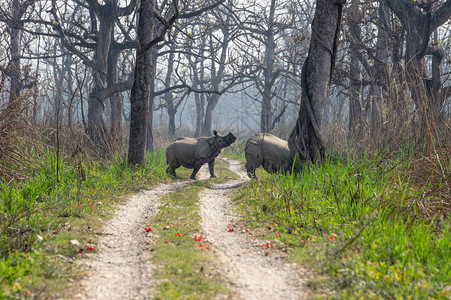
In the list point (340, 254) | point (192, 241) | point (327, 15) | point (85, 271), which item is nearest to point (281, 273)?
point (340, 254)

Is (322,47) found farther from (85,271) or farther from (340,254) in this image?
(85,271)

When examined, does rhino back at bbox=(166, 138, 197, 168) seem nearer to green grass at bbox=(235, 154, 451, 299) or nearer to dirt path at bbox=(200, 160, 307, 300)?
green grass at bbox=(235, 154, 451, 299)

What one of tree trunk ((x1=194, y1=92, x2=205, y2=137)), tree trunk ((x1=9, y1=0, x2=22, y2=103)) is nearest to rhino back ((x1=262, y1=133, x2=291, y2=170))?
tree trunk ((x1=9, y1=0, x2=22, y2=103))

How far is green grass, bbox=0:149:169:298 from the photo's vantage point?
3.89 m

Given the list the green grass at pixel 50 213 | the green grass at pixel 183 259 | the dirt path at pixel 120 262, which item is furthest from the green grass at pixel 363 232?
the green grass at pixel 50 213

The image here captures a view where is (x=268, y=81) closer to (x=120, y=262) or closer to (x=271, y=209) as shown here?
(x=271, y=209)

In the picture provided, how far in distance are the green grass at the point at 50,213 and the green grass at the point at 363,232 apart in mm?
2674

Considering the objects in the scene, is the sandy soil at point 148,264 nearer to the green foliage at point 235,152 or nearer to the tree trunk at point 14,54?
the tree trunk at point 14,54

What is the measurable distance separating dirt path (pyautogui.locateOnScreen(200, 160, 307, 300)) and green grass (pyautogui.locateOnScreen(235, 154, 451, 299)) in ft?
0.86

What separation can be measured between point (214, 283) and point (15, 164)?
566 centimetres

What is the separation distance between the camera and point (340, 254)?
171 inches

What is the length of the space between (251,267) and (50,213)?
144 inches

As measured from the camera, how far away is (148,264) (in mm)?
4312

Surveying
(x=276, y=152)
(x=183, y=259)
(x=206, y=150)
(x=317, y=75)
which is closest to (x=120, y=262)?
(x=183, y=259)
